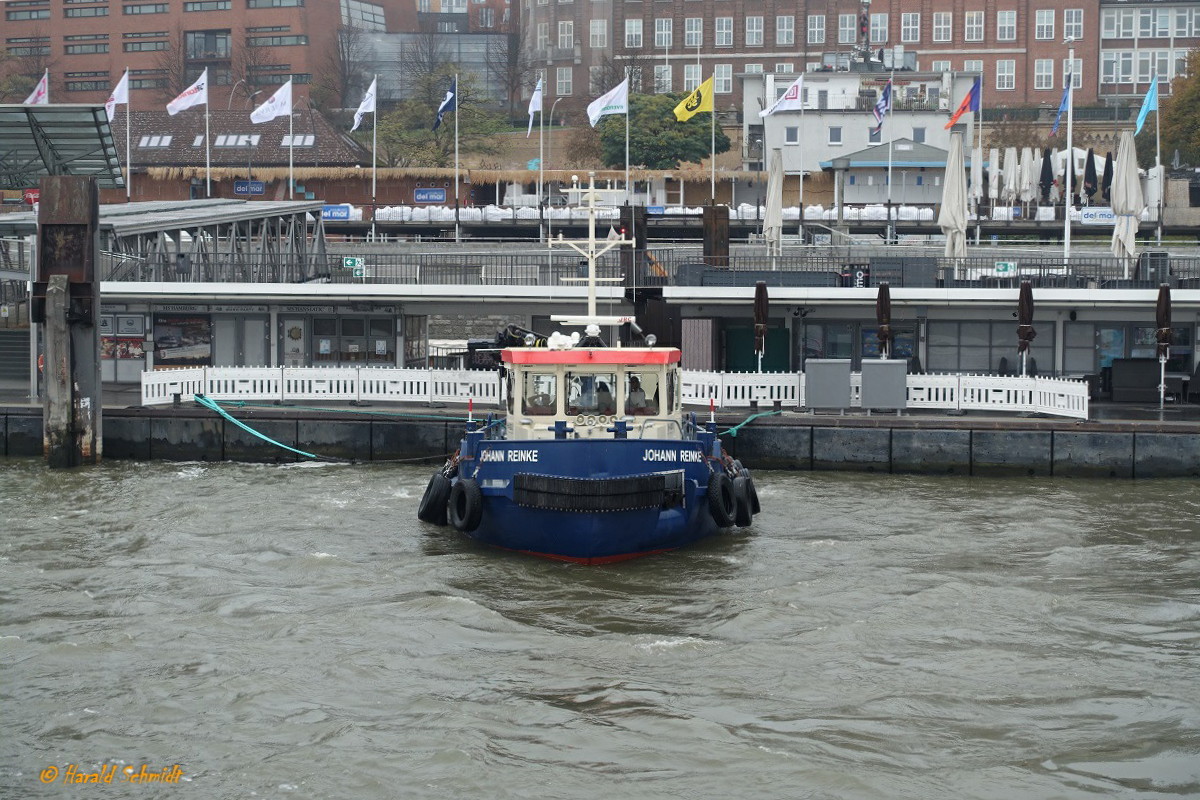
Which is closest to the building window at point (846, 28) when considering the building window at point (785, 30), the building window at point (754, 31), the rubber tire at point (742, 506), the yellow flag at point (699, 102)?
the building window at point (785, 30)

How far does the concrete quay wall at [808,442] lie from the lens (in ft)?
113

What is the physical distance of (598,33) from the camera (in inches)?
5276

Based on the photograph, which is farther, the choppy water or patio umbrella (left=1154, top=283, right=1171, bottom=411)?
patio umbrella (left=1154, top=283, right=1171, bottom=411)

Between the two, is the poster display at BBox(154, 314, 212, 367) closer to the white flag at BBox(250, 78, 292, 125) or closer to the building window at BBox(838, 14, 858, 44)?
the white flag at BBox(250, 78, 292, 125)

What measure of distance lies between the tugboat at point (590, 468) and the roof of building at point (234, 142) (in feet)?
260

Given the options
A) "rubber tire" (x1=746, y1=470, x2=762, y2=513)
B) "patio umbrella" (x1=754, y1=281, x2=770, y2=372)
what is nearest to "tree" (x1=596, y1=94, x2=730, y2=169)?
"patio umbrella" (x1=754, y1=281, x2=770, y2=372)

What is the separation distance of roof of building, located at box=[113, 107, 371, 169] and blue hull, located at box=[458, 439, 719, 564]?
81.0m

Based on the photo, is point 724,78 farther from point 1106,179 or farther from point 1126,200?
point 1126,200

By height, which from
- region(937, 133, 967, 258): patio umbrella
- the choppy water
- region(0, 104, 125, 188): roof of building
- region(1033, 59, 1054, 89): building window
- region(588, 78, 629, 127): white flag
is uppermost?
region(1033, 59, 1054, 89): building window

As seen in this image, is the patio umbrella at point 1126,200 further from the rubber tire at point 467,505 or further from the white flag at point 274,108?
the white flag at point 274,108

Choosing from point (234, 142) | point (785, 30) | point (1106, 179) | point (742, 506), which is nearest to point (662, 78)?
point (785, 30)

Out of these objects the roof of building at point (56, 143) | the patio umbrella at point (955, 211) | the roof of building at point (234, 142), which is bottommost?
the patio umbrella at point (955, 211)

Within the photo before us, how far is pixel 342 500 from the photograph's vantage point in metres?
31.8

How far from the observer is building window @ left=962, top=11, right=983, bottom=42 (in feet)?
414
